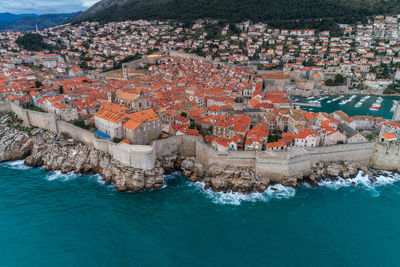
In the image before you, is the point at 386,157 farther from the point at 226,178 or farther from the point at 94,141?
the point at 94,141

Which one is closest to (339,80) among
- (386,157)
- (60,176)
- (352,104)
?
(352,104)

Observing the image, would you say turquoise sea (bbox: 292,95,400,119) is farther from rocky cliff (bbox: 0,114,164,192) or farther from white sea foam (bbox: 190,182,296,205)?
rocky cliff (bbox: 0,114,164,192)

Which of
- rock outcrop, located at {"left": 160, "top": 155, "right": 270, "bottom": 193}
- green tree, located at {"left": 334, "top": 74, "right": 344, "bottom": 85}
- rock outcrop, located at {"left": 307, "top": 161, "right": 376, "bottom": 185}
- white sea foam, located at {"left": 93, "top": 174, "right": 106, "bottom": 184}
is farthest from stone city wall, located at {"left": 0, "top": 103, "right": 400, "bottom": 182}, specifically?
green tree, located at {"left": 334, "top": 74, "right": 344, "bottom": 85}

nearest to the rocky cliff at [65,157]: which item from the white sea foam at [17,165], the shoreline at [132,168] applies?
the shoreline at [132,168]

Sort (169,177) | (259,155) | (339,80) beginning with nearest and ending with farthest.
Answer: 1. (259,155)
2. (169,177)
3. (339,80)

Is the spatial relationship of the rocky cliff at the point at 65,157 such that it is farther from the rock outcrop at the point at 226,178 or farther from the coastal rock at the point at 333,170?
the coastal rock at the point at 333,170

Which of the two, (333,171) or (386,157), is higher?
(386,157)

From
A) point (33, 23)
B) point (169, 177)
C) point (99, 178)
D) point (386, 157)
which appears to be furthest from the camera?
point (33, 23)
